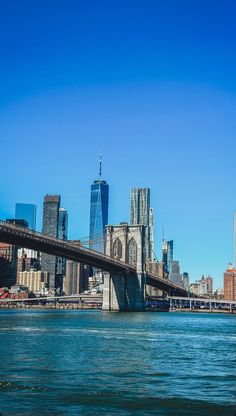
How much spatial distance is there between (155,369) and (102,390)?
5.42 m

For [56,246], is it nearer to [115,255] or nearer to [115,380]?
[115,255]

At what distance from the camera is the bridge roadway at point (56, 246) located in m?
69.2

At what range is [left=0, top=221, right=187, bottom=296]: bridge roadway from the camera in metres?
69.2

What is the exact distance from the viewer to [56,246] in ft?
256

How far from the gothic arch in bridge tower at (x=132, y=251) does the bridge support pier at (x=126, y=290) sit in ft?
31.6

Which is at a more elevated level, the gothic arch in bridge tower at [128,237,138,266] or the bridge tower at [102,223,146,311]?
the gothic arch in bridge tower at [128,237,138,266]

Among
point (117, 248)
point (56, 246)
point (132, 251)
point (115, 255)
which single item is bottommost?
point (56, 246)

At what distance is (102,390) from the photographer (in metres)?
17.2

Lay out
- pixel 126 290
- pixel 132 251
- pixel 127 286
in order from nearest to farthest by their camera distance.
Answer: pixel 126 290 → pixel 127 286 → pixel 132 251

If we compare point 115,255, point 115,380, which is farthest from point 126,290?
point 115,380

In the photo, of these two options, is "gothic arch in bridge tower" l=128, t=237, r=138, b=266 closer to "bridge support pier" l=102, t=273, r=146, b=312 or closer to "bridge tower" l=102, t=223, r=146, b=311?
"bridge tower" l=102, t=223, r=146, b=311

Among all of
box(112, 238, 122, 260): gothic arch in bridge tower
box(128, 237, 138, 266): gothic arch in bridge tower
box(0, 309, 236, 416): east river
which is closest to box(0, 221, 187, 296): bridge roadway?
box(112, 238, 122, 260): gothic arch in bridge tower

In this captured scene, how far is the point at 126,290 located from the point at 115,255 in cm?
1205

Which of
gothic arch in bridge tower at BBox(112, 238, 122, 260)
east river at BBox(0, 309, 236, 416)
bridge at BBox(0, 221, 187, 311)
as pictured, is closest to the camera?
east river at BBox(0, 309, 236, 416)
